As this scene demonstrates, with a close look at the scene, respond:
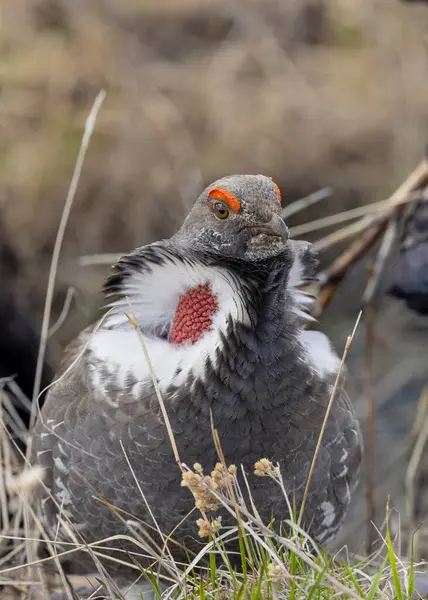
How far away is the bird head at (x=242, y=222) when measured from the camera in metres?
2.43

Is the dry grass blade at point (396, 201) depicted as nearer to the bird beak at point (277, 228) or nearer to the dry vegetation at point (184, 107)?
the bird beak at point (277, 228)

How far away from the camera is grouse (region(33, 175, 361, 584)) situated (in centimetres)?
249

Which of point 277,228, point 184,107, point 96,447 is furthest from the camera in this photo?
point 184,107

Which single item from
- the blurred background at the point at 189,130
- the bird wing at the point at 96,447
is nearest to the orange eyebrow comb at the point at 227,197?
the bird wing at the point at 96,447

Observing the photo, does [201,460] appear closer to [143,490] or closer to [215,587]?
[143,490]

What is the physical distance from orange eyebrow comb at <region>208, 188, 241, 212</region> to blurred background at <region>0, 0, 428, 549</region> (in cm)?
340

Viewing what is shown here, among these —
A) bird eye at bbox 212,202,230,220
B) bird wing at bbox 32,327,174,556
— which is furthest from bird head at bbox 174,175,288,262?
bird wing at bbox 32,327,174,556

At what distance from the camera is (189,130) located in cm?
718

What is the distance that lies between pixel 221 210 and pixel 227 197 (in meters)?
0.05

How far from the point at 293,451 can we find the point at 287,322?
1.24 feet

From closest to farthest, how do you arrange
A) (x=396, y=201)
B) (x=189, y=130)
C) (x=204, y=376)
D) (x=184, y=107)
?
(x=204, y=376) → (x=396, y=201) → (x=189, y=130) → (x=184, y=107)

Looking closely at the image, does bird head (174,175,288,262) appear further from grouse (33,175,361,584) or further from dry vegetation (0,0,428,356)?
dry vegetation (0,0,428,356)

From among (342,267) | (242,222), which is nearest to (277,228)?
(242,222)

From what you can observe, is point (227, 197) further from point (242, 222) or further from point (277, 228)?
point (277, 228)
